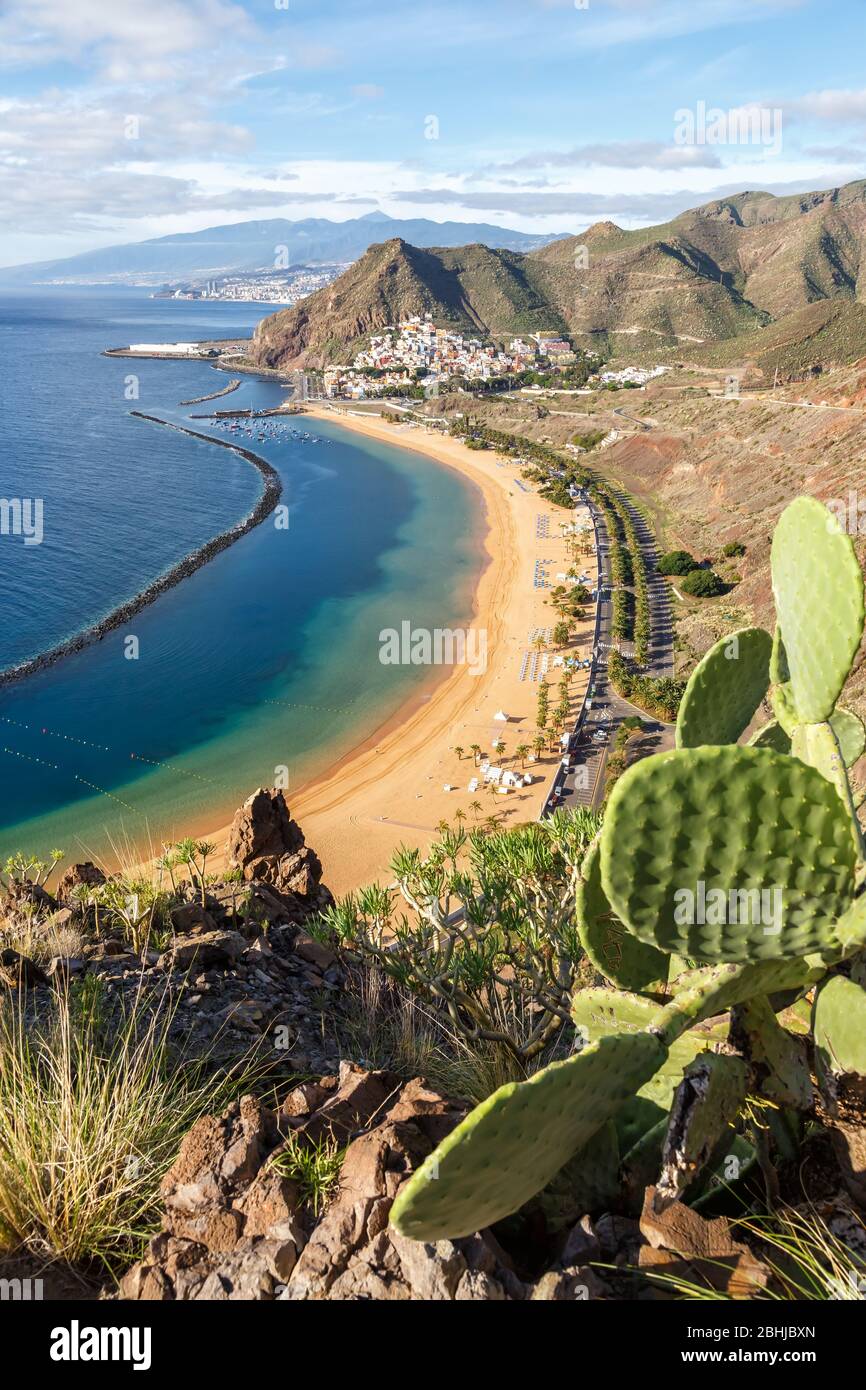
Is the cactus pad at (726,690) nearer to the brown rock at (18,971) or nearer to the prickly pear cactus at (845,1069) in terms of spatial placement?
the prickly pear cactus at (845,1069)

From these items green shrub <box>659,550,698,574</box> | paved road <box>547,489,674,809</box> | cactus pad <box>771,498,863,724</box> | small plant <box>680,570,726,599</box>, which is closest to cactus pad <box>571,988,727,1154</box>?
cactus pad <box>771,498,863,724</box>

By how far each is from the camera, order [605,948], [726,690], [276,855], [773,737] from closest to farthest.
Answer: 1. [605,948]
2. [726,690]
3. [773,737]
4. [276,855]

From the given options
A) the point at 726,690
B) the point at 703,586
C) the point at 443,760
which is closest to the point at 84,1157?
the point at 726,690

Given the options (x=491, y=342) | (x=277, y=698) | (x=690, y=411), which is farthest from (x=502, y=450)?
(x=491, y=342)

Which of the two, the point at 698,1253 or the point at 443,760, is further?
the point at 443,760

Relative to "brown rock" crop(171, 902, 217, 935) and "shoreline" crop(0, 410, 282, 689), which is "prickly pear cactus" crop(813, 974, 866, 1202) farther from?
"shoreline" crop(0, 410, 282, 689)

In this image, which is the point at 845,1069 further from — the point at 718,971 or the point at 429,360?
the point at 429,360
